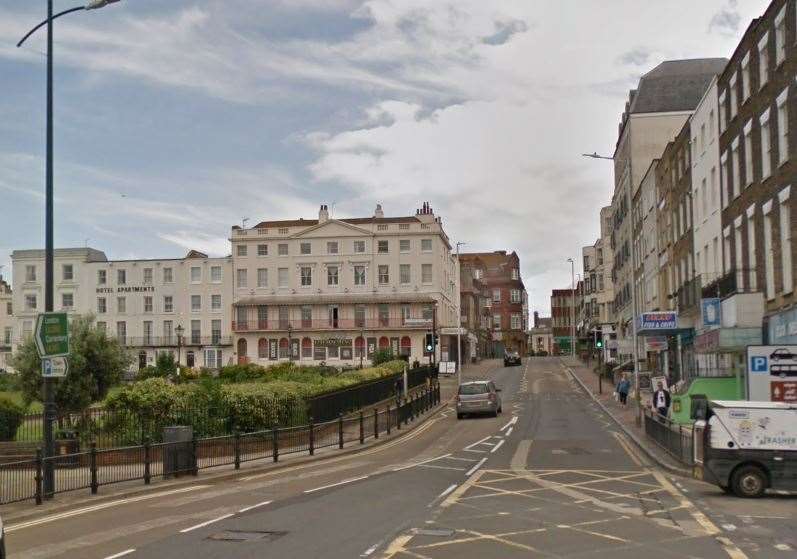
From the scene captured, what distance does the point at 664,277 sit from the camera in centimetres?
5525

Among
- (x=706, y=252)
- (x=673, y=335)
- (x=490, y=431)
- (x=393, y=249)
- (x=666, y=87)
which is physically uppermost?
(x=666, y=87)

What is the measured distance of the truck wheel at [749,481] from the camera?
18.2m

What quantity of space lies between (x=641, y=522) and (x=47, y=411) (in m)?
11.3

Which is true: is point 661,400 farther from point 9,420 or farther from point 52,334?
point 52,334

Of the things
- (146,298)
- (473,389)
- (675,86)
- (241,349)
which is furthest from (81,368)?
(146,298)

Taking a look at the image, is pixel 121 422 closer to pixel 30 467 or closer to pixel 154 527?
pixel 30 467

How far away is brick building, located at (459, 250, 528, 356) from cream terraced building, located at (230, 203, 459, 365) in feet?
219

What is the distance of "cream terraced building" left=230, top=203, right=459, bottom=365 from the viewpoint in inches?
3718

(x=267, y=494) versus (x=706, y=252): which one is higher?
(x=706, y=252)

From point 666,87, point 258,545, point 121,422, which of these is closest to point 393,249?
point 666,87

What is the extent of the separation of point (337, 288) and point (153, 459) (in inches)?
2848

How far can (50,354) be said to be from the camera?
19.0 meters

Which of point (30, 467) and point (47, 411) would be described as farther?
point (47, 411)

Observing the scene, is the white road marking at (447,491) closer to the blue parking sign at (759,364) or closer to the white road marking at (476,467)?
the white road marking at (476,467)
